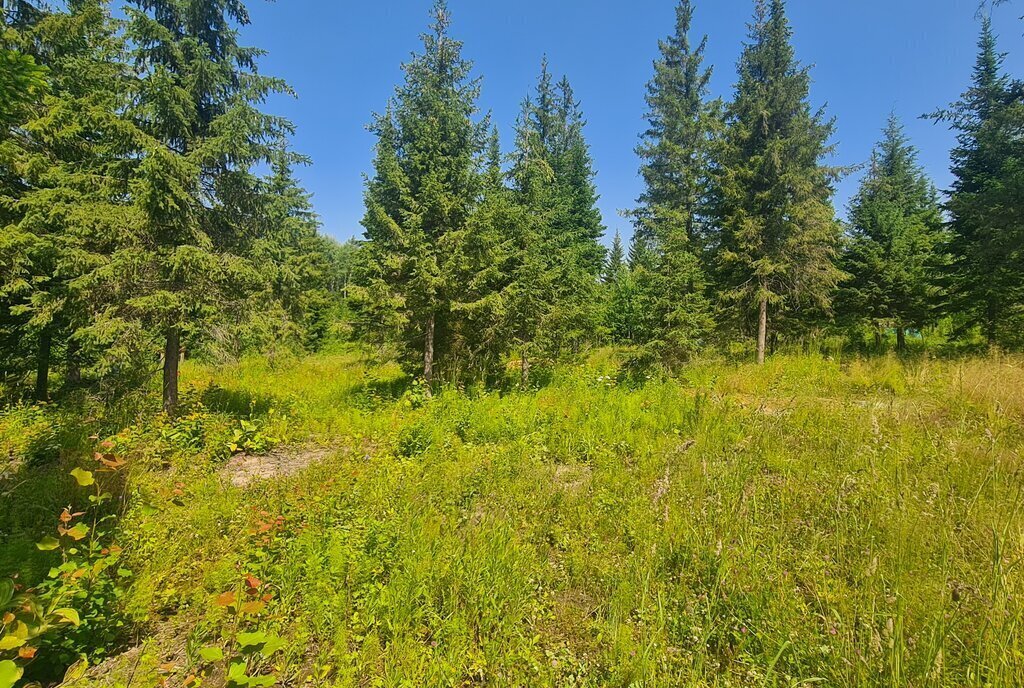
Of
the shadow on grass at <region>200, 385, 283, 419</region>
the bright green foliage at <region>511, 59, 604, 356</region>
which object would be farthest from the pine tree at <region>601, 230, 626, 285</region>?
the shadow on grass at <region>200, 385, 283, 419</region>

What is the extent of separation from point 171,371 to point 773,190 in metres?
16.6

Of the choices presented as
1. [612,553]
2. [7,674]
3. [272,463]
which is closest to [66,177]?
[272,463]

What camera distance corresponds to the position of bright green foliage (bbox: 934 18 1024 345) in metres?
9.23

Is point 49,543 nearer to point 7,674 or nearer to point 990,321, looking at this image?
point 7,674

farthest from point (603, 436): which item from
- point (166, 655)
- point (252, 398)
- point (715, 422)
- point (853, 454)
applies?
point (252, 398)

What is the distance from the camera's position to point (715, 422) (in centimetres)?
629

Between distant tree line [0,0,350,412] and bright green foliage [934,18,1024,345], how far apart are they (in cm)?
1593

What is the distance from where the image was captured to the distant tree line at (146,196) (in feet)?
22.0

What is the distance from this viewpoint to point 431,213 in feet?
31.6

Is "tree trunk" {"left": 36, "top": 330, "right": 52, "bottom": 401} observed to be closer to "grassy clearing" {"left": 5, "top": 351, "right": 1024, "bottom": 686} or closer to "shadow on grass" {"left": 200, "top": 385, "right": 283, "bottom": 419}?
"shadow on grass" {"left": 200, "top": 385, "right": 283, "bottom": 419}

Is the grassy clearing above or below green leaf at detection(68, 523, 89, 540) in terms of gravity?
below

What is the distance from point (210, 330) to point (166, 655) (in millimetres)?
6259

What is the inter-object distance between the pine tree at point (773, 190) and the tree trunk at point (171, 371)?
14.6 metres

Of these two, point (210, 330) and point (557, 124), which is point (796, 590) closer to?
point (210, 330)
